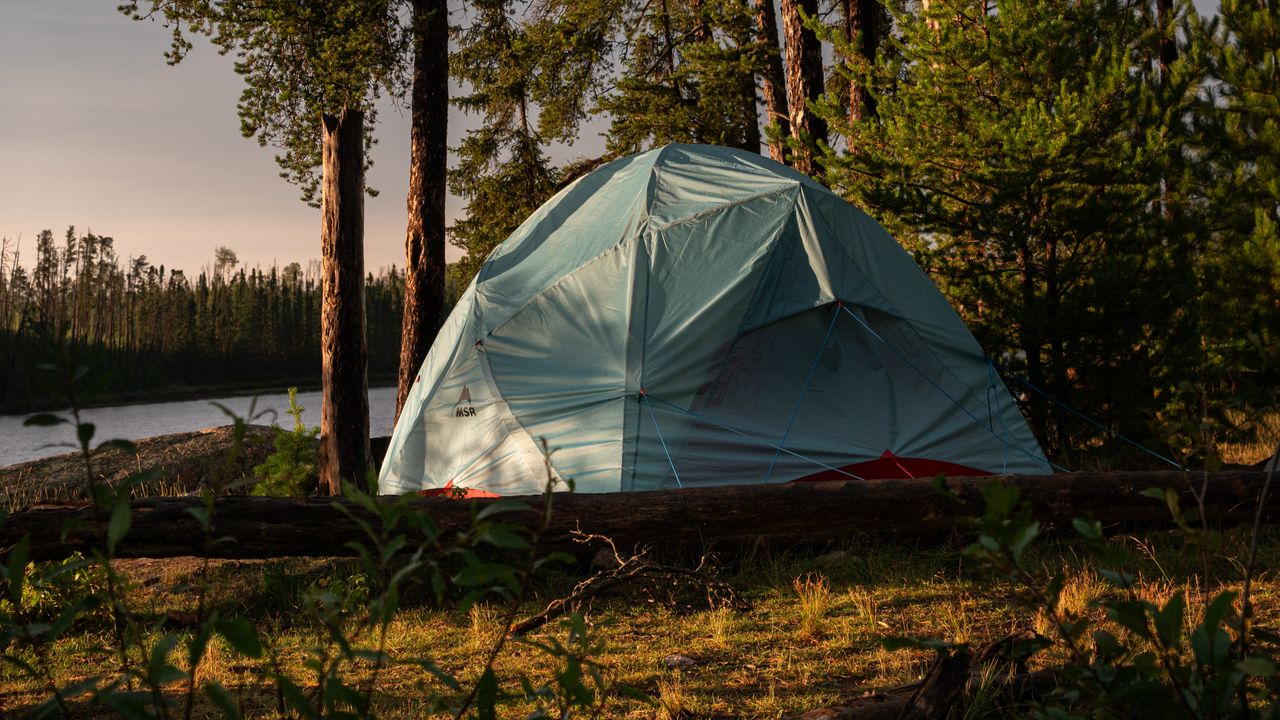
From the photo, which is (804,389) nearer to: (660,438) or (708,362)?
(708,362)

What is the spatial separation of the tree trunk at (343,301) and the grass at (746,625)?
354 centimetres

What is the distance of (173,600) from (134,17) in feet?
20.3

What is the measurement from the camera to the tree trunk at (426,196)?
36.0ft

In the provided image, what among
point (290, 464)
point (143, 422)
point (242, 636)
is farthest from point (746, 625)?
point (143, 422)

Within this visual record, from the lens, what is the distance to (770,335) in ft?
21.3

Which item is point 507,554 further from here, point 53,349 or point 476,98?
point 476,98

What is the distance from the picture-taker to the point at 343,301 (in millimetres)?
9570

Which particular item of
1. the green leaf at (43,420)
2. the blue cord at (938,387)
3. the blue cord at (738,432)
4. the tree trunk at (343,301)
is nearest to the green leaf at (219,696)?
the green leaf at (43,420)

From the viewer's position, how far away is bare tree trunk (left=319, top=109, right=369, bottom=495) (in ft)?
30.9

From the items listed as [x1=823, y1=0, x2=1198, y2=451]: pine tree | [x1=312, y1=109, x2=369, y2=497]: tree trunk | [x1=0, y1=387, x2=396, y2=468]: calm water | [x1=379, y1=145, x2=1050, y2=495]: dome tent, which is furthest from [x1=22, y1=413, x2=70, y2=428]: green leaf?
[x1=0, y1=387, x2=396, y2=468]: calm water

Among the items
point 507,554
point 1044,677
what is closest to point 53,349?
point 1044,677

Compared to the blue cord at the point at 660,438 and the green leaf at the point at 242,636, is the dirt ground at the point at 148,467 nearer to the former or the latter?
the blue cord at the point at 660,438

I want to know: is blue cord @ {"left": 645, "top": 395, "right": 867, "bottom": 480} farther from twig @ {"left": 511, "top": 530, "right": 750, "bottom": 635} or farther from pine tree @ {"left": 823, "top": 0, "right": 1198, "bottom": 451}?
pine tree @ {"left": 823, "top": 0, "right": 1198, "bottom": 451}

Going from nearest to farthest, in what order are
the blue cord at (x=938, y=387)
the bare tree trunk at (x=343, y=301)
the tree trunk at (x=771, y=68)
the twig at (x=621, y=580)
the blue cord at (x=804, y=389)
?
the twig at (x=621, y=580)
the blue cord at (x=804, y=389)
the blue cord at (x=938, y=387)
the bare tree trunk at (x=343, y=301)
the tree trunk at (x=771, y=68)
